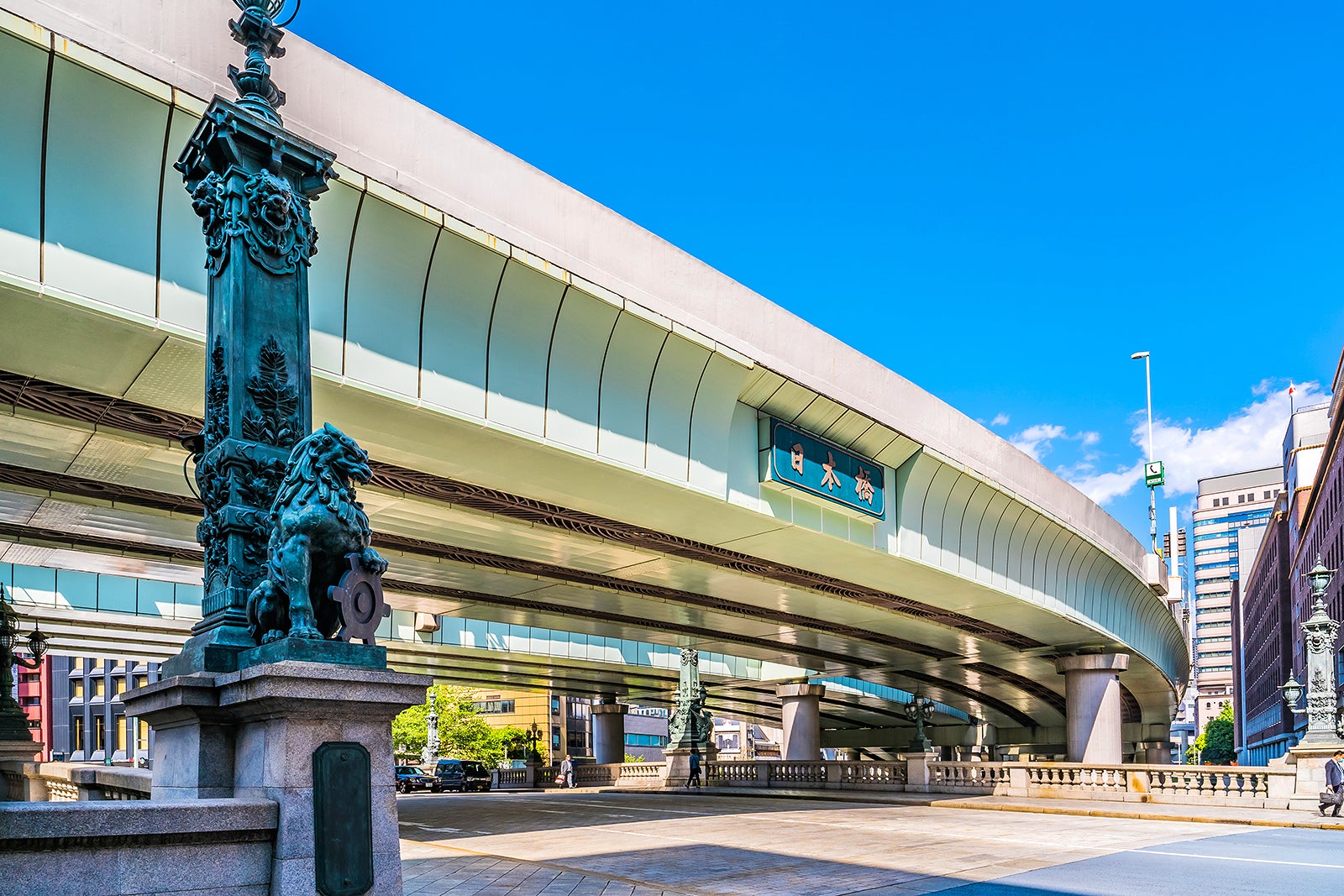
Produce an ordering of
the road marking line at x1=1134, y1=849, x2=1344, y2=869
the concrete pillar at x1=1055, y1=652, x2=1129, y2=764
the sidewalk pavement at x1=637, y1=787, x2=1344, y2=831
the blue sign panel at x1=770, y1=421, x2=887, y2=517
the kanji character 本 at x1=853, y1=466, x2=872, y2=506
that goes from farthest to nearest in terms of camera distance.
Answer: the concrete pillar at x1=1055, y1=652, x2=1129, y2=764
the sidewalk pavement at x1=637, y1=787, x2=1344, y2=831
the kanji character 本 at x1=853, y1=466, x2=872, y2=506
the blue sign panel at x1=770, y1=421, x2=887, y2=517
the road marking line at x1=1134, y1=849, x2=1344, y2=869

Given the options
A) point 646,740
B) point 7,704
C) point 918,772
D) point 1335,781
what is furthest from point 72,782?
point 646,740

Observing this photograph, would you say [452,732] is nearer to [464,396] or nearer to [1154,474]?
[1154,474]

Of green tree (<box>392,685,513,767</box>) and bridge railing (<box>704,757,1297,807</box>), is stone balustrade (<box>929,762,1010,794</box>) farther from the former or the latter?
green tree (<box>392,685,513,767</box>)

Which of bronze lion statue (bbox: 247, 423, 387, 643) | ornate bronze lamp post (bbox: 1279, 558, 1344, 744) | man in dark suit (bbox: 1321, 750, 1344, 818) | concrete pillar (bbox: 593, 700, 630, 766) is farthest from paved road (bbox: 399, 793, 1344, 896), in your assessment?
concrete pillar (bbox: 593, 700, 630, 766)

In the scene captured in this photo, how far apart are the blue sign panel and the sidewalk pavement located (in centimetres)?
880

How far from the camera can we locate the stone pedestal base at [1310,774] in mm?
23984

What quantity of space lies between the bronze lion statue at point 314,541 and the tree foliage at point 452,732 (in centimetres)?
7313

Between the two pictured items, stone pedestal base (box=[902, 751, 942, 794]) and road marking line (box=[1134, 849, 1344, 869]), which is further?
stone pedestal base (box=[902, 751, 942, 794])

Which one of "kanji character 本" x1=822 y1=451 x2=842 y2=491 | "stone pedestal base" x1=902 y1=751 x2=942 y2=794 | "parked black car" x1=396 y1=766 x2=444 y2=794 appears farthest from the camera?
"parked black car" x1=396 y1=766 x2=444 y2=794

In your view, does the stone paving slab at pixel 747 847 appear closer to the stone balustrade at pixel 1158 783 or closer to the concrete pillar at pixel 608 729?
the stone balustrade at pixel 1158 783

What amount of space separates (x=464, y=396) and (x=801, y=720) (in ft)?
121

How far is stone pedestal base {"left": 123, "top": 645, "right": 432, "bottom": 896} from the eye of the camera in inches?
232

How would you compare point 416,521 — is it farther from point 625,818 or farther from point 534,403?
point 625,818

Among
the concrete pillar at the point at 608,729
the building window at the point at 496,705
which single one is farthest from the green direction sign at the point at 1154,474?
the building window at the point at 496,705
